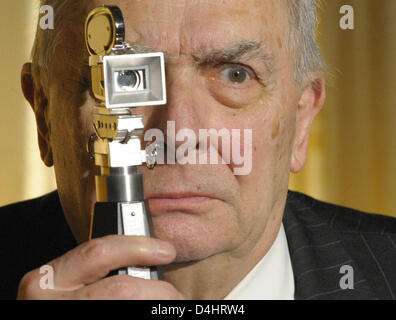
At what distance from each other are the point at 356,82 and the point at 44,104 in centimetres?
129

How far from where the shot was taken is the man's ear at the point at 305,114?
133 centimetres

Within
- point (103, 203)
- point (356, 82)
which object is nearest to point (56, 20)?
point (103, 203)

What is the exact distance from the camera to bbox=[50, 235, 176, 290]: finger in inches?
30.6

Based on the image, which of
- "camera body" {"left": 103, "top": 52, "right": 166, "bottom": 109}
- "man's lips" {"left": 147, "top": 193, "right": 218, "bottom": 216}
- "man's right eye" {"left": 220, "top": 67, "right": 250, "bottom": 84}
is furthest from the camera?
"man's right eye" {"left": 220, "top": 67, "right": 250, "bottom": 84}

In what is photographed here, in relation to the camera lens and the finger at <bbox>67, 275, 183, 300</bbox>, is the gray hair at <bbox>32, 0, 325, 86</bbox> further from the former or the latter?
the finger at <bbox>67, 275, 183, 300</bbox>

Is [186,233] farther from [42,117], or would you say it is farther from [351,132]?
[351,132]

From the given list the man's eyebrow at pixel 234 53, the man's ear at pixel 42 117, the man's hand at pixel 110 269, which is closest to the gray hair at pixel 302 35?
the man's eyebrow at pixel 234 53

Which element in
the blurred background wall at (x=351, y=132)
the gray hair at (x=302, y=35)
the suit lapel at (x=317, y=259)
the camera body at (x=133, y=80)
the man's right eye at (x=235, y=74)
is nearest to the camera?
the camera body at (x=133, y=80)

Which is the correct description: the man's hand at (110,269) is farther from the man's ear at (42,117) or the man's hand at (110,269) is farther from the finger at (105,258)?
the man's ear at (42,117)

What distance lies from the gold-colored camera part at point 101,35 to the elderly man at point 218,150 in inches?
6.9

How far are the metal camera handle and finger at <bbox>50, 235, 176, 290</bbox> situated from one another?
0.01m

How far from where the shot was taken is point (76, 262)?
2.68 feet

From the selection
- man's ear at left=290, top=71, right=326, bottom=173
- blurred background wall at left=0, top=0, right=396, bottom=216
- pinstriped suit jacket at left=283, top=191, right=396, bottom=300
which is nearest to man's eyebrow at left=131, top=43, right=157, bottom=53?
man's ear at left=290, top=71, right=326, bottom=173

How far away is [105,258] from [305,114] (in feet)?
2.18
